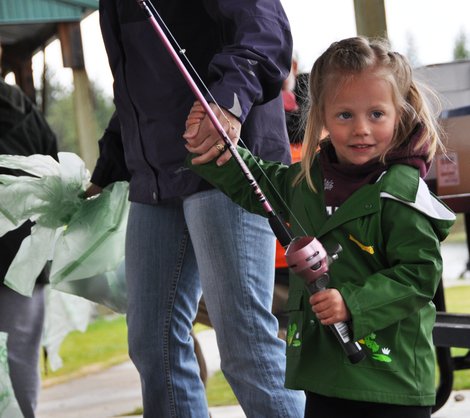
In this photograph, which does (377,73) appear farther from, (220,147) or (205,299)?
(205,299)

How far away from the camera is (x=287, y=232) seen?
1.89 m

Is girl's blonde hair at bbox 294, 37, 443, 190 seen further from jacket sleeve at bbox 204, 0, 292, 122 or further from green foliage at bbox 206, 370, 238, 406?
green foliage at bbox 206, 370, 238, 406

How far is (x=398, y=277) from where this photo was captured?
1.80 meters

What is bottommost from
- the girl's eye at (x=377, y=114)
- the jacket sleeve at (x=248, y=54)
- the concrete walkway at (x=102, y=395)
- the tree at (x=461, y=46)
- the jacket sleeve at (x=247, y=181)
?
the tree at (x=461, y=46)

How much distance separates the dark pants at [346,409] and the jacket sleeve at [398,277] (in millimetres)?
181

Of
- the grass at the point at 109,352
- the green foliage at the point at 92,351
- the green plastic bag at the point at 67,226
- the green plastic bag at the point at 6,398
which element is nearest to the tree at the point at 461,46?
the grass at the point at 109,352

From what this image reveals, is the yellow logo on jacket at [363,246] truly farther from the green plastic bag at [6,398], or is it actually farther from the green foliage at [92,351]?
the green foliage at [92,351]

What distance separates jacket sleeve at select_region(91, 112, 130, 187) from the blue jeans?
1.21 feet

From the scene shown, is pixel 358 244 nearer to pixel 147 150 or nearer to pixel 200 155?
pixel 200 155

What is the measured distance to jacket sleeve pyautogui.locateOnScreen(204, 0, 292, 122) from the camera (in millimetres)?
2004

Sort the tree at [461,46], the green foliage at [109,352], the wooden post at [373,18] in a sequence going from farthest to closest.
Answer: the tree at [461,46] < the green foliage at [109,352] < the wooden post at [373,18]

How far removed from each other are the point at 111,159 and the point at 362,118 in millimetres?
1019

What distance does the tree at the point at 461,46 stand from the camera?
1542 centimetres

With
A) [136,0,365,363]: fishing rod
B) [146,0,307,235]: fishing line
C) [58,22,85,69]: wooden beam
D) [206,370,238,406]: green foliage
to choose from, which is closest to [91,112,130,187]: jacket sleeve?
[146,0,307,235]: fishing line
